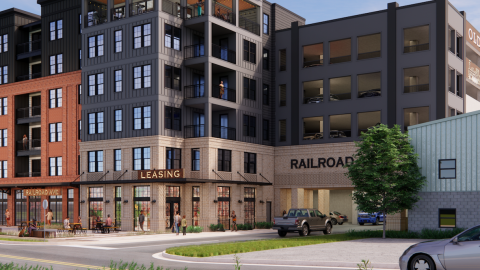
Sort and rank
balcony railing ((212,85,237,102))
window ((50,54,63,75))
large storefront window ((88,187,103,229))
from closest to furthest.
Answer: large storefront window ((88,187,103,229)) → balcony railing ((212,85,237,102)) → window ((50,54,63,75))

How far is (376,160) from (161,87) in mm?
18913

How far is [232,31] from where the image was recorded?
48125mm

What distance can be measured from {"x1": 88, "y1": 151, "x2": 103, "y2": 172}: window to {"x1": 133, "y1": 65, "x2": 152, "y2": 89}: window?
23.4 ft

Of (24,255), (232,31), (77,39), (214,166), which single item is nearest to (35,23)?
(77,39)

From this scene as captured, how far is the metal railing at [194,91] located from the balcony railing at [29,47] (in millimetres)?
19164

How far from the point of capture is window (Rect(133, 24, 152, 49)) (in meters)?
44.5

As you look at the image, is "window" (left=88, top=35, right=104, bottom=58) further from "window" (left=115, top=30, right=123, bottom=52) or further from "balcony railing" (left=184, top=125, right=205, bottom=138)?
"balcony railing" (left=184, top=125, right=205, bottom=138)

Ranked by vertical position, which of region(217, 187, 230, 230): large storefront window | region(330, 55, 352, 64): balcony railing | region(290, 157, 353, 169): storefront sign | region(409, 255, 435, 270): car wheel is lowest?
region(217, 187, 230, 230): large storefront window

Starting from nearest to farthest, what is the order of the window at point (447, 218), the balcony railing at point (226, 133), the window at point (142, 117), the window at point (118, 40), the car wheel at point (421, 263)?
1. the car wheel at point (421, 263)
2. the window at point (447, 218)
3. the window at point (142, 117)
4. the window at point (118, 40)
5. the balcony railing at point (226, 133)

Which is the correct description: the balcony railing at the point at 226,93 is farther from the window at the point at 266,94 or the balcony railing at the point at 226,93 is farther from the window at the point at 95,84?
the window at the point at 95,84

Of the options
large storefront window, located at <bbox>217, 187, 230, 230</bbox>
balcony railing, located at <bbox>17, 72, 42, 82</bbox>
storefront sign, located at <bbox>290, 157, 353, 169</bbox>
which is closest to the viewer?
large storefront window, located at <bbox>217, 187, 230, 230</bbox>

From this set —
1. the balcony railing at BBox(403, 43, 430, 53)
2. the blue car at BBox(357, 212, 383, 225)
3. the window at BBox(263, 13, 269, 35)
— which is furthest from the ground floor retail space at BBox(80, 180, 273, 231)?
the balcony railing at BBox(403, 43, 430, 53)

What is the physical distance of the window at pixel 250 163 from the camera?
4906 centimetres

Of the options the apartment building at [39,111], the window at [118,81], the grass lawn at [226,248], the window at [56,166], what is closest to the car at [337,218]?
the window at [118,81]
